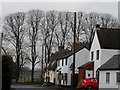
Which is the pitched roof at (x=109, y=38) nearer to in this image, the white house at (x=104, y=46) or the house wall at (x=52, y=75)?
the white house at (x=104, y=46)

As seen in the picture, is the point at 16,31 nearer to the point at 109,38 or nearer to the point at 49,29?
the point at 49,29

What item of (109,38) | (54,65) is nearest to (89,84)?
(109,38)

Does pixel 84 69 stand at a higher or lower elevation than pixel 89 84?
higher

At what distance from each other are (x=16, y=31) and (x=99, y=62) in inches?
1302

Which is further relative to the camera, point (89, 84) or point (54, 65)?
point (54, 65)

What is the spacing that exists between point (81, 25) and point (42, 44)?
10.0m

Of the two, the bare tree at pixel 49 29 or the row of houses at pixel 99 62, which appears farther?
the bare tree at pixel 49 29

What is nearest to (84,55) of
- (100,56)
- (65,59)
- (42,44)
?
(65,59)

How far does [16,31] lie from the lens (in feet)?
242

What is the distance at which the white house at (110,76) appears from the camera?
34.6 m

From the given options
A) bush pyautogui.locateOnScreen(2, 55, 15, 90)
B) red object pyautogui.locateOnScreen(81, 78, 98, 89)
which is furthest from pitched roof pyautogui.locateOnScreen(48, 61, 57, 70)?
bush pyautogui.locateOnScreen(2, 55, 15, 90)

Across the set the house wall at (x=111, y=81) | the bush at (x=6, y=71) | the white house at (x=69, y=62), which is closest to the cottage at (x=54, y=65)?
the white house at (x=69, y=62)

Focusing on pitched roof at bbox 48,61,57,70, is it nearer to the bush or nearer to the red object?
the red object

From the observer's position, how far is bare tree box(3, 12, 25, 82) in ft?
239
